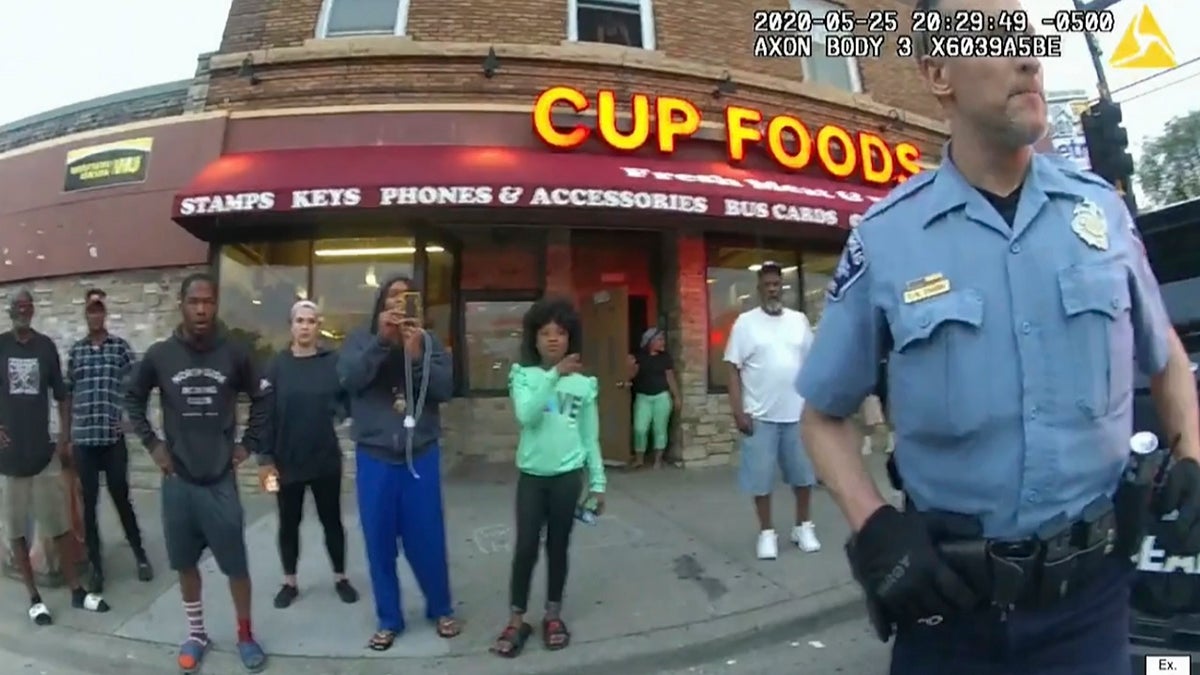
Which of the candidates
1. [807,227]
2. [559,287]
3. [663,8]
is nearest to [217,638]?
[559,287]

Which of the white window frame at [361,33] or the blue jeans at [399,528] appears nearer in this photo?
the blue jeans at [399,528]

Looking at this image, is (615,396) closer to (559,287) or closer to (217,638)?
(559,287)

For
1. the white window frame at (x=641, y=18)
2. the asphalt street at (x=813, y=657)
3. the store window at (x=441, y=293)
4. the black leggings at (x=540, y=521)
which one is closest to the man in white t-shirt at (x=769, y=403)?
the asphalt street at (x=813, y=657)

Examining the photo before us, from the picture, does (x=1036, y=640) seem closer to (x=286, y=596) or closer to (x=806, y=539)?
(x=806, y=539)

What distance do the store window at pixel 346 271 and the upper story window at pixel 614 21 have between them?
11.2 feet

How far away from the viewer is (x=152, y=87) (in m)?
10.4

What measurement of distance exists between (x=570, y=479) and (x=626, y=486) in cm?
408

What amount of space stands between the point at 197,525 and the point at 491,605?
1716mm

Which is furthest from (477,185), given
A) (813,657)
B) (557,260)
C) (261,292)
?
(813,657)

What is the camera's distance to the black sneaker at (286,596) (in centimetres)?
533

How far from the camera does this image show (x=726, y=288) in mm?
10328

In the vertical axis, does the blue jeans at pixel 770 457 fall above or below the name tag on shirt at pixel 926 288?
below

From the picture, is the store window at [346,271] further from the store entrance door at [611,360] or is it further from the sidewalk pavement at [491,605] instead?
the sidewalk pavement at [491,605]

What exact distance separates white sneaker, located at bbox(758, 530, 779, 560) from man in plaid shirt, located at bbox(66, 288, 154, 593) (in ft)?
13.2
